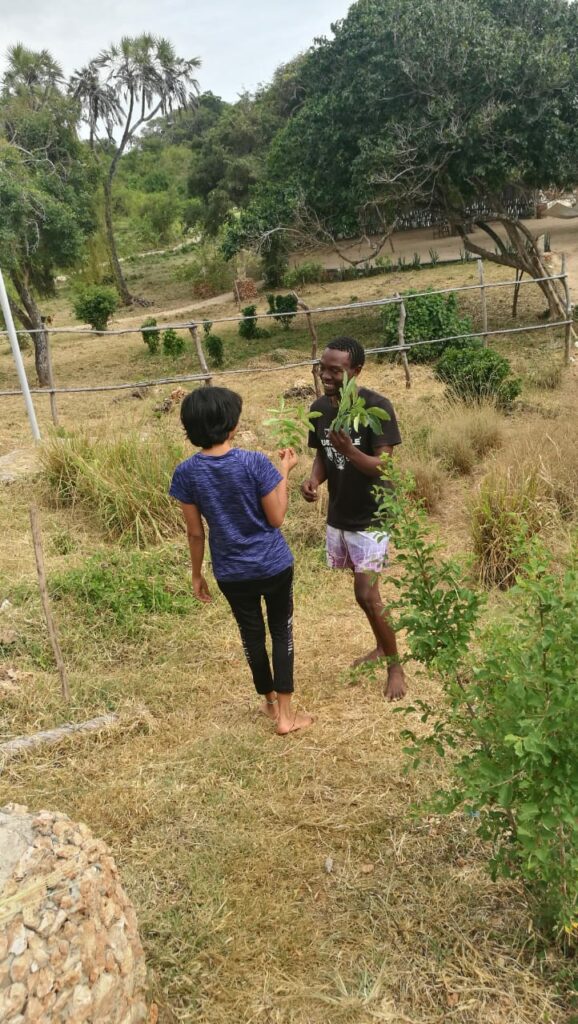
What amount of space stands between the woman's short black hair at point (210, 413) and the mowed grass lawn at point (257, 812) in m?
0.97

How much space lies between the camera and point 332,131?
33.3ft

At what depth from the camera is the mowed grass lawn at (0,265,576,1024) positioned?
174 cm

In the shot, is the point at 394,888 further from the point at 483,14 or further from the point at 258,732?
the point at 483,14

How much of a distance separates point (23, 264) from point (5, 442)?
5.76m

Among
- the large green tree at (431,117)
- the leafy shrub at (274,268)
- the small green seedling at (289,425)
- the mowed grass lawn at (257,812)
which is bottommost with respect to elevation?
the mowed grass lawn at (257,812)

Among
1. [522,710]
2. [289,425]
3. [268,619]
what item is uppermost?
[289,425]

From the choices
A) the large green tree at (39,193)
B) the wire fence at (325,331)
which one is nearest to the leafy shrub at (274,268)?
the wire fence at (325,331)

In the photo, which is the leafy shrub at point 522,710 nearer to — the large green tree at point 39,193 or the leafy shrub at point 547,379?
the leafy shrub at point 547,379

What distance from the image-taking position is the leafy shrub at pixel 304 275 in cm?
1809

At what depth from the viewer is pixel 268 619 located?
8.44ft

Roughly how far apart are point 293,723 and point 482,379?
5.23 m

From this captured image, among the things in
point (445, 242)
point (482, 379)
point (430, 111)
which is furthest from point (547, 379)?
point (445, 242)

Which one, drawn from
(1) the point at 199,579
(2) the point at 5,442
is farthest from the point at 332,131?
(1) the point at 199,579

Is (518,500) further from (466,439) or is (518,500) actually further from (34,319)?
(34,319)
